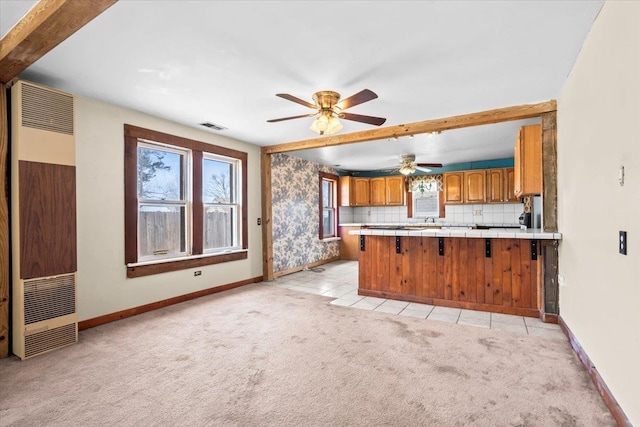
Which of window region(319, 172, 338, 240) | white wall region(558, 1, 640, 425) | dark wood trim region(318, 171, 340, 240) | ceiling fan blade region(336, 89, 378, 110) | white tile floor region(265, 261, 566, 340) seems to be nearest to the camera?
white wall region(558, 1, 640, 425)

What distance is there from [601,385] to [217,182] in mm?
4696

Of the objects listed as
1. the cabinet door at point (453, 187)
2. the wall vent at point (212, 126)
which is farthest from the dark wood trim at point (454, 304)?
the cabinet door at point (453, 187)

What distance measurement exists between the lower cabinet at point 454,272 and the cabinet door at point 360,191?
3.87m

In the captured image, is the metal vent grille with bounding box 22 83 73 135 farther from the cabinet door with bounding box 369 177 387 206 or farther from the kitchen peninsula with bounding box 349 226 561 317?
the cabinet door with bounding box 369 177 387 206

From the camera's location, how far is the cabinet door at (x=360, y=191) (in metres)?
8.13

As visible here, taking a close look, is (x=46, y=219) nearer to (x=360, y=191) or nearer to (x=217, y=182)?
(x=217, y=182)

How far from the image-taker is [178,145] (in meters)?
4.07

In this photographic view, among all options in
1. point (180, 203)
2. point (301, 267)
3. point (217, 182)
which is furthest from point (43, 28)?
point (301, 267)

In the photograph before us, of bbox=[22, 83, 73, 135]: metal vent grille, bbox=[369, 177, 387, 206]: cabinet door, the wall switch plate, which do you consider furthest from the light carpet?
bbox=[369, 177, 387, 206]: cabinet door

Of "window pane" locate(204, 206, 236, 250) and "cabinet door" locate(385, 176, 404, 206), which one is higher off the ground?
"cabinet door" locate(385, 176, 404, 206)

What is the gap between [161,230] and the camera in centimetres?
400

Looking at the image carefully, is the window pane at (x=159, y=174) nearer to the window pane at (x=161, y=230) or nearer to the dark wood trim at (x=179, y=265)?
the window pane at (x=161, y=230)

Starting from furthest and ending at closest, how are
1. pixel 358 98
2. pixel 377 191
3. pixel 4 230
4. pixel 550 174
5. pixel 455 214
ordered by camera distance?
pixel 377 191
pixel 455 214
pixel 550 174
pixel 358 98
pixel 4 230

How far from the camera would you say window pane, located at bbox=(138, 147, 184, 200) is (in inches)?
150
